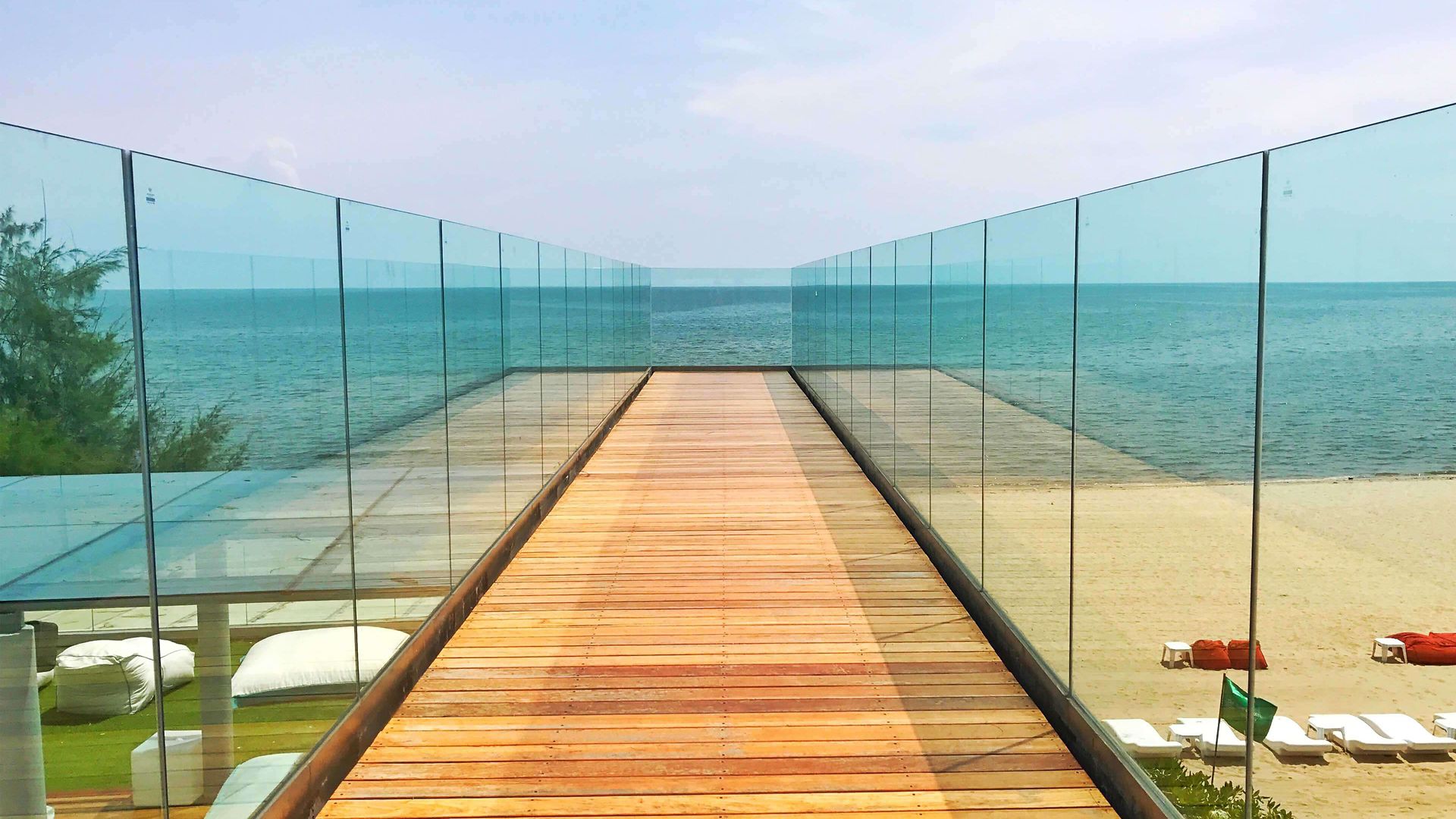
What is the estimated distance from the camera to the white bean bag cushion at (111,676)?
7.34 feet

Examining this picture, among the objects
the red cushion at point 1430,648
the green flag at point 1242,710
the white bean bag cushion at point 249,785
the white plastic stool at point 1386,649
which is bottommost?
Answer: the white bean bag cushion at point 249,785

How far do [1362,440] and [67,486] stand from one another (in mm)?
2191

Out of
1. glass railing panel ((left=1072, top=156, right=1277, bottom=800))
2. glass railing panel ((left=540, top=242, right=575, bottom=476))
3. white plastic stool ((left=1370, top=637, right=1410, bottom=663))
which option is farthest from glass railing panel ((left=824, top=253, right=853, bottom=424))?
white plastic stool ((left=1370, top=637, right=1410, bottom=663))

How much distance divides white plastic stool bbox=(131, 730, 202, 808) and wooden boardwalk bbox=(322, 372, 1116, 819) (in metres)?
0.90

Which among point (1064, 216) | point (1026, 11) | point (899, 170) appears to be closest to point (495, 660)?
point (1064, 216)

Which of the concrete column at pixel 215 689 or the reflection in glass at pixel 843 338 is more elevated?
the reflection in glass at pixel 843 338

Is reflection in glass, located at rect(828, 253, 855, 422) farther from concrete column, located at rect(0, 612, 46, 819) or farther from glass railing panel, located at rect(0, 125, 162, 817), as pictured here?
concrete column, located at rect(0, 612, 46, 819)

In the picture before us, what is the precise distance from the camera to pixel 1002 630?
5086 mm

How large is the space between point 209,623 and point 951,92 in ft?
65.9

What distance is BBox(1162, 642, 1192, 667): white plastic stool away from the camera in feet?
9.88

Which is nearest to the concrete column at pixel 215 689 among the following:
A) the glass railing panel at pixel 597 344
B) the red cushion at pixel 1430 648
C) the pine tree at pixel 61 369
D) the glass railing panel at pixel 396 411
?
the pine tree at pixel 61 369

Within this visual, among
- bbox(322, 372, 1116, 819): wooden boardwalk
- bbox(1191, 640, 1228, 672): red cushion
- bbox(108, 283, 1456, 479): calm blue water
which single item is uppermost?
bbox(108, 283, 1456, 479): calm blue water

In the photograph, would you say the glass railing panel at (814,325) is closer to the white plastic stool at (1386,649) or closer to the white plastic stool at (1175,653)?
the white plastic stool at (1175,653)

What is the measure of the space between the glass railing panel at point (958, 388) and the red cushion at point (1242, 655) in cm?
277
